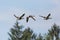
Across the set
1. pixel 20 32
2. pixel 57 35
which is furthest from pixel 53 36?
pixel 20 32

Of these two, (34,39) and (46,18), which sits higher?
(46,18)

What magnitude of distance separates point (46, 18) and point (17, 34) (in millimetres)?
46794

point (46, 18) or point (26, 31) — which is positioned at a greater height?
point (46, 18)

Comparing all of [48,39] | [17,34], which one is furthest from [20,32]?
[48,39]

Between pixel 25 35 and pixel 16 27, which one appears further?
pixel 25 35

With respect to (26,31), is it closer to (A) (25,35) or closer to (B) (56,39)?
(A) (25,35)

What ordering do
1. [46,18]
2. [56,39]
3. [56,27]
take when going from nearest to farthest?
[46,18] → [56,39] → [56,27]

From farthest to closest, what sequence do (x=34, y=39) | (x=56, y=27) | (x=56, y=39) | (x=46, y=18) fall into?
1. (x=34, y=39)
2. (x=56, y=27)
3. (x=56, y=39)
4. (x=46, y=18)

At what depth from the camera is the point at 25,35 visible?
56719mm

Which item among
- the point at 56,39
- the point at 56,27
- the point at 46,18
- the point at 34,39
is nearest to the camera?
the point at 46,18

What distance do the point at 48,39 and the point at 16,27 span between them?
20.8 feet

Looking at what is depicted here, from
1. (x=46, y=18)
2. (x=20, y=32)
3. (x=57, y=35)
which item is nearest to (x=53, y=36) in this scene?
(x=57, y=35)

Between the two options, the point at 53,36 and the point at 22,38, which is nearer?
the point at 53,36

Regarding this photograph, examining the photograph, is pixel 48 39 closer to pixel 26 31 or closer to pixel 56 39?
pixel 56 39
